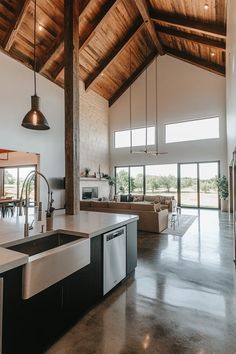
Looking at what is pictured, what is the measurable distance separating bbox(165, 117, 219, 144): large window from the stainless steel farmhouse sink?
9.54 m

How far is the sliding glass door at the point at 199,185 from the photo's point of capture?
1002cm

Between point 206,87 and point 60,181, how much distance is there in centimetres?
809

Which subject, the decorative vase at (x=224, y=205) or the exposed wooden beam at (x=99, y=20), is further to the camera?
the decorative vase at (x=224, y=205)

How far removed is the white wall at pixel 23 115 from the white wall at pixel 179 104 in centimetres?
412

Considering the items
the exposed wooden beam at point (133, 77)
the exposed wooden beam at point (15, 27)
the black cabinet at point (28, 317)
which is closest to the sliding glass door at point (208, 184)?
the exposed wooden beam at point (133, 77)

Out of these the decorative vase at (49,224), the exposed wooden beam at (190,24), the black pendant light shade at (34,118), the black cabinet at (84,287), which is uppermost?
the exposed wooden beam at (190,24)

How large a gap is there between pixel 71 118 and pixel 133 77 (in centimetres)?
918

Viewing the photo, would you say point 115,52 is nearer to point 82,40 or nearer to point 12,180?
point 82,40

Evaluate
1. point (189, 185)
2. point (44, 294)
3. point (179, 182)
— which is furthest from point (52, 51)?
point (44, 294)

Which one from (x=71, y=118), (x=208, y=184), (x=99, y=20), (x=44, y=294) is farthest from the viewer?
(x=208, y=184)

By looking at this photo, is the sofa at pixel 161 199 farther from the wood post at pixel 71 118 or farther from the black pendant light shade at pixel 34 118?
the black pendant light shade at pixel 34 118

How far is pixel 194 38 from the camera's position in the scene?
790 cm

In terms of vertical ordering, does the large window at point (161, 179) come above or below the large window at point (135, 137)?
below

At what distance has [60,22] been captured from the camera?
7.04 meters
